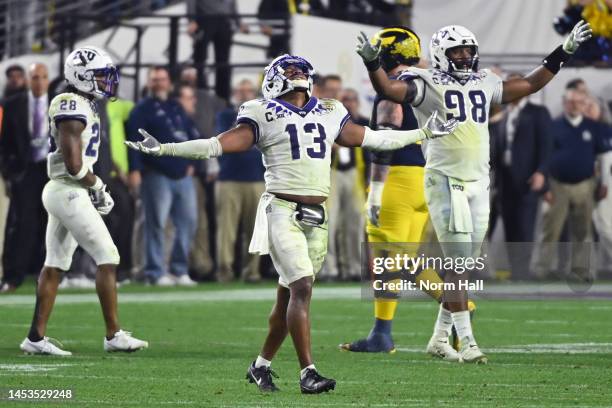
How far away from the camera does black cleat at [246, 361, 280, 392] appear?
8.41 m

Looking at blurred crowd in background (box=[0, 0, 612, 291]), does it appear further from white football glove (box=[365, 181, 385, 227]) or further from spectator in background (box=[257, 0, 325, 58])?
white football glove (box=[365, 181, 385, 227])

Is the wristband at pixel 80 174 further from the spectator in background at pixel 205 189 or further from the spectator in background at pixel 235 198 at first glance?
the spectator in background at pixel 205 189

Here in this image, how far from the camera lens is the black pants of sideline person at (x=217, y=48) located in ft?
61.9

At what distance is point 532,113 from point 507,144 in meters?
0.45

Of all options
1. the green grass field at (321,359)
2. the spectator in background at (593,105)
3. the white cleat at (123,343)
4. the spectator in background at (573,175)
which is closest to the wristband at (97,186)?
the white cleat at (123,343)

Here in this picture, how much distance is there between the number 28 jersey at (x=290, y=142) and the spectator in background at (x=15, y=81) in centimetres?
891

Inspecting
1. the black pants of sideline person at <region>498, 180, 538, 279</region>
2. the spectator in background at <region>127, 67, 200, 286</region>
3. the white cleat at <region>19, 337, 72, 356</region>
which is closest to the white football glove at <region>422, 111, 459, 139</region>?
the white cleat at <region>19, 337, 72, 356</region>

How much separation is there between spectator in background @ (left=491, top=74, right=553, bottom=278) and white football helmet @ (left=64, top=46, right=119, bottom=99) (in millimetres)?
A: 8043

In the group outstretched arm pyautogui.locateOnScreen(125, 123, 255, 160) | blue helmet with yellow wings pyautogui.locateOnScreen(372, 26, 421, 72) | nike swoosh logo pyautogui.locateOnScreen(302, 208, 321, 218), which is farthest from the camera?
blue helmet with yellow wings pyautogui.locateOnScreen(372, 26, 421, 72)

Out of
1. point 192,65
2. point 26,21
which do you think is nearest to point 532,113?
point 192,65

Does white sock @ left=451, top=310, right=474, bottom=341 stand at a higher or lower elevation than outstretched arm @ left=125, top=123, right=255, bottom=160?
lower

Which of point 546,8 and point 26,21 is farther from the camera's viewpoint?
point 26,21

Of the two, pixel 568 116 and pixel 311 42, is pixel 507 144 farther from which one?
pixel 311 42

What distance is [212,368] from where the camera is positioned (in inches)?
375
